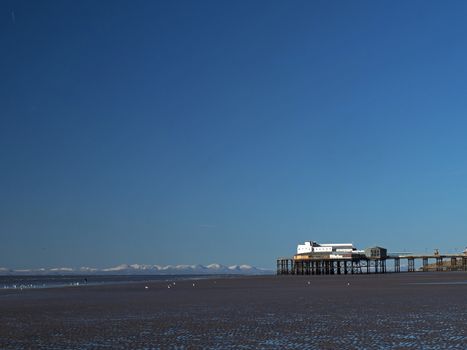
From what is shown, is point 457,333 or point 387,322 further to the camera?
point 387,322

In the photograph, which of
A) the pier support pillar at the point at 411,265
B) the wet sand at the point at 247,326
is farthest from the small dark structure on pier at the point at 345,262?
the wet sand at the point at 247,326

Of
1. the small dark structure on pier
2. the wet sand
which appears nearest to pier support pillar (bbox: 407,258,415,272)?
the small dark structure on pier

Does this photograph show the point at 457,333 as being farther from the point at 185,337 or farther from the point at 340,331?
the point at 185,337

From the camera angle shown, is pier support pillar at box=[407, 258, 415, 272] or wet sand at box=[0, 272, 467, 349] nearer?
wet sand at box=[0, 272, 467, 349]

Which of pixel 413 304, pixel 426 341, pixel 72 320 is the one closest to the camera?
pixel 426 341

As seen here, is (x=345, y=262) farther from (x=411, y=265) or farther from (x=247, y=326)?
(x=247, y=326)

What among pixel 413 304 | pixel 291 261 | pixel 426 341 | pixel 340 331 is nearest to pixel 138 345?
pixel 340 331

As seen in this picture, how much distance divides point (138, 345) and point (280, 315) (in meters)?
11.4

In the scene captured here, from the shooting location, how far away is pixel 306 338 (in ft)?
75.6

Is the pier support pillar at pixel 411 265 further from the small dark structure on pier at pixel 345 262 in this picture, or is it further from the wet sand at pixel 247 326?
the wet sand at pixel 247 326

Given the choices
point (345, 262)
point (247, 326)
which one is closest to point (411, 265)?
point (345, 262)

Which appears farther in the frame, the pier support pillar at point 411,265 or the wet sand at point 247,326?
the pier support pillar at point 411,265

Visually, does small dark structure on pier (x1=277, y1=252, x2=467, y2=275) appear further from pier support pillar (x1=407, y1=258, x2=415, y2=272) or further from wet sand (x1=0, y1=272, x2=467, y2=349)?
wet sand (x1=0, y1=272, x2=467, y2=349)

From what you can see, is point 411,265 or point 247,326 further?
point 411,265
